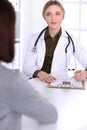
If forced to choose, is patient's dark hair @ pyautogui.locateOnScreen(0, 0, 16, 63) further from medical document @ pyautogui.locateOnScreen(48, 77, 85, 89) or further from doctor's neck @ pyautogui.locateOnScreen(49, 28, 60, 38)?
doctor's neck @ pyautogui.locateOnScreen(49, 28, 60, 38)

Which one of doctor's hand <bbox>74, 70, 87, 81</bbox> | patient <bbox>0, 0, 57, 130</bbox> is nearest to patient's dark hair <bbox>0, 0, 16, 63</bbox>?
patient <bbox>0, 0, 57, 130</bbox>

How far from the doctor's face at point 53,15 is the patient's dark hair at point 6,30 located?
5.40 feet

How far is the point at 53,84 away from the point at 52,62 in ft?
2.18

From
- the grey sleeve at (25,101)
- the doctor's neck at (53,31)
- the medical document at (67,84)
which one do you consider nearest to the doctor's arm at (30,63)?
the doctor's neck at (53,31)

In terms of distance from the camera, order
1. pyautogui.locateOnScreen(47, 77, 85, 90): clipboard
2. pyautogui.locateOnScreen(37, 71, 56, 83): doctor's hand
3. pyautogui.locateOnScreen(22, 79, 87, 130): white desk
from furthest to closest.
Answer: pyautogui.locateOnScreen(37, 71, 56, 83): doctor's hand, pyautogui.locateOnScreen(47, 77, 85, 90): clipboard, pyautogui.locateOnScreen(22, 79, 87, 130): white desk

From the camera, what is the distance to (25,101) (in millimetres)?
989

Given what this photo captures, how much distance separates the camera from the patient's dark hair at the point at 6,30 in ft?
3.19

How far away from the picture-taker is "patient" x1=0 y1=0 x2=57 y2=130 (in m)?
0.97

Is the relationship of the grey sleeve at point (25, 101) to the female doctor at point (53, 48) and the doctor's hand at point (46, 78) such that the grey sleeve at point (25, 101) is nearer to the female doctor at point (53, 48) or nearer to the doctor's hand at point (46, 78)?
the doctor's hand at point (46, 78)

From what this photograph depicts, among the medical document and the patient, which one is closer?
the patient

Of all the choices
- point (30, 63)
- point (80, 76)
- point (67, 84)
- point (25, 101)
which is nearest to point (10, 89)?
point (25, 101)

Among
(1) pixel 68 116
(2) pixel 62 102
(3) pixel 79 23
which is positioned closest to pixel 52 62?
(2) pixel 62 102

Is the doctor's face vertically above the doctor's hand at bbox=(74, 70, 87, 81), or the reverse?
the doctor's face

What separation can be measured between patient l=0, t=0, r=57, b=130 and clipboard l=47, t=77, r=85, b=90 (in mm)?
878
